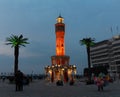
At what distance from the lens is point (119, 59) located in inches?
7013

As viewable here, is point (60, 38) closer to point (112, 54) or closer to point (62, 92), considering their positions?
point (112, 54)

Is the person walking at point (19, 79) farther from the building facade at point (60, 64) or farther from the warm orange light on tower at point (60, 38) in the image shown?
the warm orange light on tower at point (60, 38)

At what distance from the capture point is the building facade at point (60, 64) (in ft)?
377

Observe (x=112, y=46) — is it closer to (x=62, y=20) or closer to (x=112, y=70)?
(x=112, y=70)

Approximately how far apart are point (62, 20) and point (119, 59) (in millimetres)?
57328

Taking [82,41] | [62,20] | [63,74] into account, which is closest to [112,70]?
[62,20]

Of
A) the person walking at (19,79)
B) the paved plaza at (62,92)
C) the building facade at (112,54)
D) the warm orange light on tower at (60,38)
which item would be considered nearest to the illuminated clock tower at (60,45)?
the warm orange light on tower at (60,38)

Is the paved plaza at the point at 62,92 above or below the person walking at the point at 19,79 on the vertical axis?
below

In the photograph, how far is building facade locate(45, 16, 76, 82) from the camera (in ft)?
377

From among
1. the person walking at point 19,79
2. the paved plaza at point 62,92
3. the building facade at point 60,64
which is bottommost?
the paved plaza at point 62,92

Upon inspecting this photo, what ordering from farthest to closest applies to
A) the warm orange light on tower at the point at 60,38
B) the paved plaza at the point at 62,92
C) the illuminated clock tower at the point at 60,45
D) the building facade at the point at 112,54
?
1. the building facade at the point at 112,54
2. the warm orange light on tower at the point at 60,38
3. the illuminated clock tower at the point at 60,45
4. the paved plaza at the point at 62,92

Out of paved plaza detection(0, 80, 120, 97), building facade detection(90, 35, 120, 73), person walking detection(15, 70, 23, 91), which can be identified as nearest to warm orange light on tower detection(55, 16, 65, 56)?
building facade detection(90, 35, 120, 73)

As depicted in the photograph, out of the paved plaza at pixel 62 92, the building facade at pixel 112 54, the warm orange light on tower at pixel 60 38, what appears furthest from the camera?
the building facade at pixel 112 54

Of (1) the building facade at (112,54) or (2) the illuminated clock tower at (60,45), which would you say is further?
(1) the building facade at (112,54)
